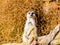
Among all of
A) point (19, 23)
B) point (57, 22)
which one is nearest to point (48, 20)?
point (57, 22)

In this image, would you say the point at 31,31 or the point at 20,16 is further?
the point at 20,16

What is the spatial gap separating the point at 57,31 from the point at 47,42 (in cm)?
15

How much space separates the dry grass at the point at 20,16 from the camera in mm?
3172

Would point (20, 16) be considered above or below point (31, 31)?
above

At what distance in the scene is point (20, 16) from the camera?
3.24 meters

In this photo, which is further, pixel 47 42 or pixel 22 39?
pixel 22 39

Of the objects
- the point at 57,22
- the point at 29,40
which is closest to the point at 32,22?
the point at 29,40

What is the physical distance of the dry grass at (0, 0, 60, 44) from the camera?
3.17m

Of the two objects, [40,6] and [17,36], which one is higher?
[40,6]

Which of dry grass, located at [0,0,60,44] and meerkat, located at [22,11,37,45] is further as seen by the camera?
dry grass, located at [0,0,60,44]

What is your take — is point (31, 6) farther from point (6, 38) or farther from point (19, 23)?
point (6, 38)

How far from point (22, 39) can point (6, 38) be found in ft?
0.81

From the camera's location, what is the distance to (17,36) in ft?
10.5

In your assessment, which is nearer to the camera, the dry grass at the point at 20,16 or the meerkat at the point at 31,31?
the meerkat at the point at 31,31
